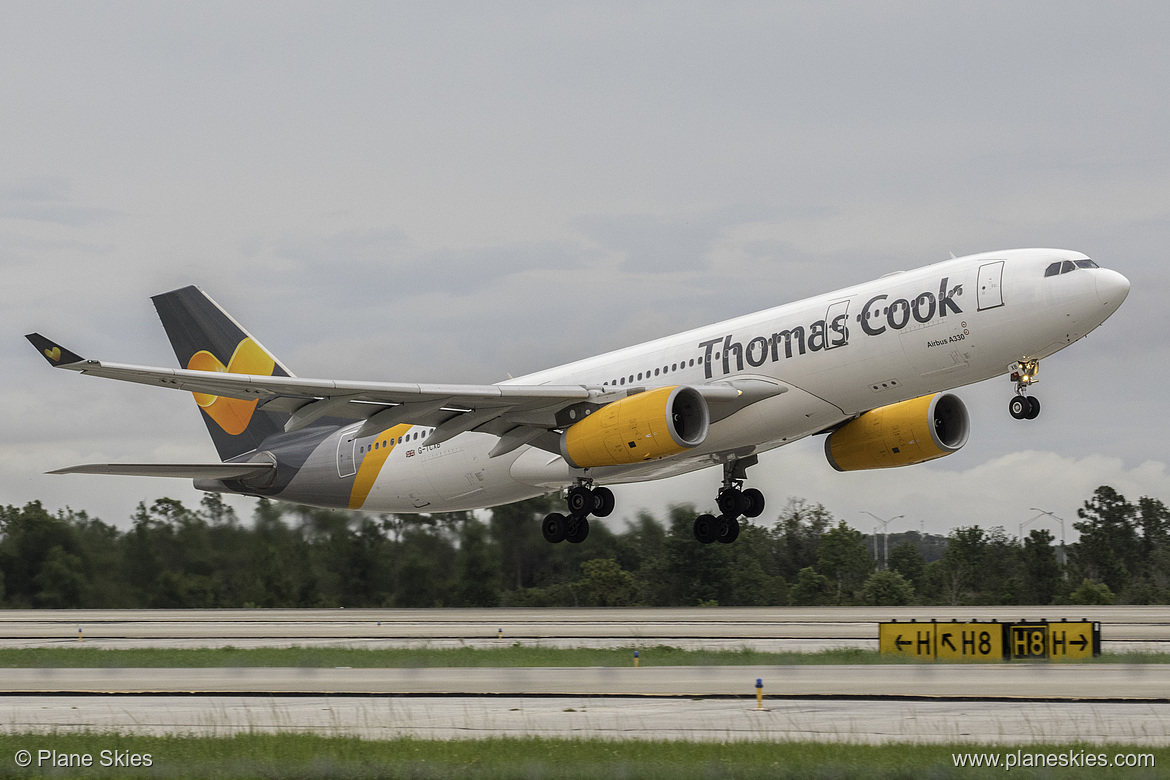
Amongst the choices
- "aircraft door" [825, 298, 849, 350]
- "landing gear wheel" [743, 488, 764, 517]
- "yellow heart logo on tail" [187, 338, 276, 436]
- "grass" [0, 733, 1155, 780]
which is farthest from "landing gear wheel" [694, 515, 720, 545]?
"grass" [0, 733, 1155, 780]

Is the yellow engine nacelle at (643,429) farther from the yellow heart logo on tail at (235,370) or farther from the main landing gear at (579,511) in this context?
the yellow heart logo on tail at (235,370)

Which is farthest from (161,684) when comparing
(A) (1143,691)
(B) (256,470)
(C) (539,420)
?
(B) (256,470)

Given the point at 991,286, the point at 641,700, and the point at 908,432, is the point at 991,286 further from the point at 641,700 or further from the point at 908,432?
the point at 641,700

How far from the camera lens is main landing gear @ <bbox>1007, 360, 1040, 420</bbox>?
28047 mm

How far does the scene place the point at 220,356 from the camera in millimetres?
42750

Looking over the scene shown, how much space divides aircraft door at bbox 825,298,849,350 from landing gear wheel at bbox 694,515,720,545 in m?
8.94

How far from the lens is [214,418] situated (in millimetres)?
43844

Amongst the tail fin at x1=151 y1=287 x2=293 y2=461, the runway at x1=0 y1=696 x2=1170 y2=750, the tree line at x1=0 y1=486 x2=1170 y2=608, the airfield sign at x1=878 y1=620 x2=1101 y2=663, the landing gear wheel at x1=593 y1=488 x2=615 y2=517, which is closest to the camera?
the runway at x1=0 y1=696 x2=1170 y2=750

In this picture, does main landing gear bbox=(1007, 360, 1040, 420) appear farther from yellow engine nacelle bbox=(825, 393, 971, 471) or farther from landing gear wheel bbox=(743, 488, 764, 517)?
landing gear wheel bbox=(743, 488, 764, 517)

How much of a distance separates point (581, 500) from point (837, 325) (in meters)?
9.13

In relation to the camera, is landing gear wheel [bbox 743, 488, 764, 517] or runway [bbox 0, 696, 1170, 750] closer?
runway [bbox 0, 696, 1170, 750]

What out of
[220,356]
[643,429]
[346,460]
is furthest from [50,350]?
[220,356]

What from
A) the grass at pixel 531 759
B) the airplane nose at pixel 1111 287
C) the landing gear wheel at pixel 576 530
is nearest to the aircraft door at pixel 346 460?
the landing gear wheel at pixel 576 530

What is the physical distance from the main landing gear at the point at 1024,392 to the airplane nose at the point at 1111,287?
215 centimetres
